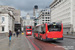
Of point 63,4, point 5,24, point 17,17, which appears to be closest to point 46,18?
point 17,17

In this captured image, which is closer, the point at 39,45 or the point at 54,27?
the point at 39,45

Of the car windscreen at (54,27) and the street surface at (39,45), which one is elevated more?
the car windscreen at (54,27)

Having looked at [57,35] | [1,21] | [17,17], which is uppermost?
[17,17]

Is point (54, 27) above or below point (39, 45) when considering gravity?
above

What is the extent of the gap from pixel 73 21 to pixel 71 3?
30.8 ft

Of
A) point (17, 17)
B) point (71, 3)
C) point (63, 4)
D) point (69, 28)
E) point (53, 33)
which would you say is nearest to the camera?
point (53, 33)

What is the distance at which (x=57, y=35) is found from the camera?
1521 centimetres

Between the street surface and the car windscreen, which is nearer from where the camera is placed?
the street surface

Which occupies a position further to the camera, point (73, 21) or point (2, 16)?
point (73, 21)

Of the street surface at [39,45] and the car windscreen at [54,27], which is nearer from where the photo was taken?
the street surface at [39,45]

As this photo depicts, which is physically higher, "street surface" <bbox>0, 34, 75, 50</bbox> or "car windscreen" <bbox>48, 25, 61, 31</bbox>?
"car windscreen" <bbox>48, 25, 61, 31</bbox>

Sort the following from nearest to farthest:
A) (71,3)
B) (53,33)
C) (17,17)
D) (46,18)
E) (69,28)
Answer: (53,33) < (71,3) < (69,28) < (17,17) < (46,18)

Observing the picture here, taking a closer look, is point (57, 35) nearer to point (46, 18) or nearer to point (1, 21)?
point (1, 21)

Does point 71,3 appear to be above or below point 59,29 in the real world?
above
